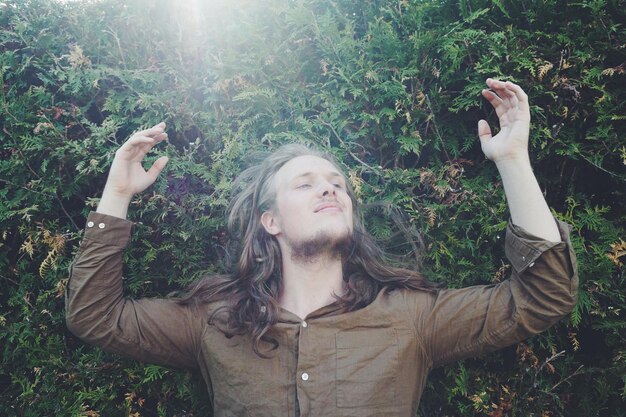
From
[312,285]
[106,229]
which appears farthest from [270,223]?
[106,229]

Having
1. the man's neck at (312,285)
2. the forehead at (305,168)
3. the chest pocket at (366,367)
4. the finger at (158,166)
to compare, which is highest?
the finger at (158,166)

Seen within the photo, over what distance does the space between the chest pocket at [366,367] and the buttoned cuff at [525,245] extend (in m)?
0.81

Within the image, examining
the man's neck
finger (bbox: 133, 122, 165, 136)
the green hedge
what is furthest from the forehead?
finger (bbox: 133, 122, 165, 136)

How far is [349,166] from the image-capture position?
11.3 feet

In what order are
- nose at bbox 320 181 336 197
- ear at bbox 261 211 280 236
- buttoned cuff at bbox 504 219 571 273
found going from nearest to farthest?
1. buttoned cuff at bbox 504 219 571 273
2. nose at bbox 320 181 336 197
3. ear at bbox 261 211 280 236

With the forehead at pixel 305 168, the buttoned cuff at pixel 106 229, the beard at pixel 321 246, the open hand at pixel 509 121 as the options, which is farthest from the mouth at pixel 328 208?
the buttoned cuff at pixel 106 229

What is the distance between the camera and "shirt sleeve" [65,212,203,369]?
2.73 m

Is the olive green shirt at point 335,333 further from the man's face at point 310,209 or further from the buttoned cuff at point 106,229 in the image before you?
the man's face at point 310,209

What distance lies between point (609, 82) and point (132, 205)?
10.5 feet

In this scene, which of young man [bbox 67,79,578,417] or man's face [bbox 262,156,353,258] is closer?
young man [bbox 67,79,578,417]

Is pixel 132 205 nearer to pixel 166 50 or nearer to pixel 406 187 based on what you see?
pixel 166 50

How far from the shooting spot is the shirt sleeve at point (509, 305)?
2447mm

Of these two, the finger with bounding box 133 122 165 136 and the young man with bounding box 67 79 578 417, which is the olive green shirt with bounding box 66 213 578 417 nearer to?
the young man with bounding box 67 79 578 417

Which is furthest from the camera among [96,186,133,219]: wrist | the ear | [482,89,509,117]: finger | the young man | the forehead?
the ear
